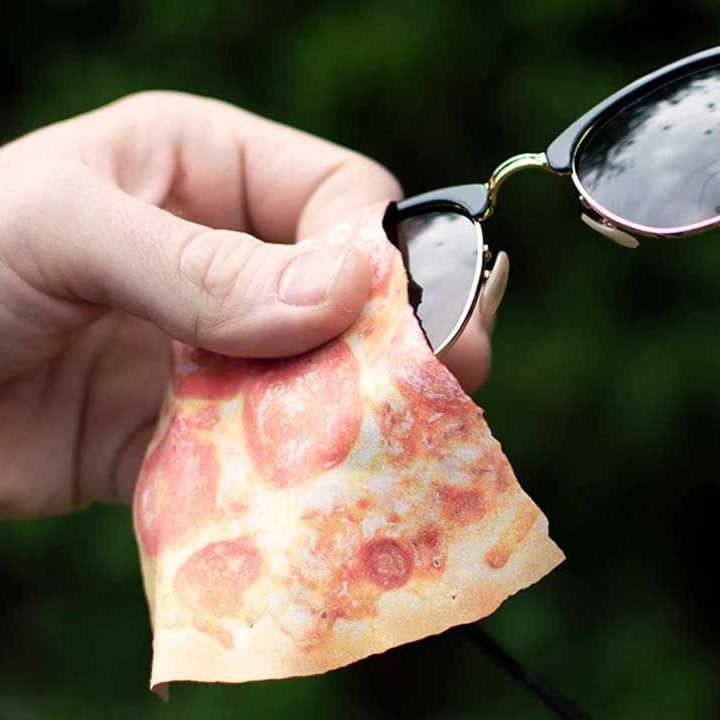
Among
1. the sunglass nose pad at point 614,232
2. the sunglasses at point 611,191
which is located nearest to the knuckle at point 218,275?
the sunglasses at point 611,191

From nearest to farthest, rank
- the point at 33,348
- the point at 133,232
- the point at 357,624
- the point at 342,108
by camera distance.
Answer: the point at 357,624
the point at 133,232
the point at 33,348
the point at 342,108

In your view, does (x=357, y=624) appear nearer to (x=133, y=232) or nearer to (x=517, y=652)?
(x=133, y=232)

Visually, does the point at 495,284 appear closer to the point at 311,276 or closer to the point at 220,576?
the point at 311,276

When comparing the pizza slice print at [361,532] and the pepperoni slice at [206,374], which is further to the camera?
the pepperoni slice at [206,374]

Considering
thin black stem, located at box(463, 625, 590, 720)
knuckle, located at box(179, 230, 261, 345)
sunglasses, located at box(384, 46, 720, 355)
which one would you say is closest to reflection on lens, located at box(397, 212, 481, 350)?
sunglasses, located at box(384, 46, 720, 355)

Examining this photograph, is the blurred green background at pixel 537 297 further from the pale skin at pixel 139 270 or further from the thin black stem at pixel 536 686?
the thin black stem at pixel 536 686

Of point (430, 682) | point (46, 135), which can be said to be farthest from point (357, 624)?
point (430, 682)
